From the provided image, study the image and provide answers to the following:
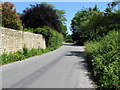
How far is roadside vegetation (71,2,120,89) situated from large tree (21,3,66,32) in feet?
31.3

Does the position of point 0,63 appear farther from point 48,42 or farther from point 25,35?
point 48,42

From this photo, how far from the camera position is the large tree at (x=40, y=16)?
2408cm

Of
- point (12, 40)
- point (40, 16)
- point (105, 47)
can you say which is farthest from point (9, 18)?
point (105, 47)

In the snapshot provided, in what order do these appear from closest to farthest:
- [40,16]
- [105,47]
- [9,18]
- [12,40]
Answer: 1. [105,47]
2. [12,40]
3. [9,18]
4. [40,16]

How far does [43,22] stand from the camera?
83.0ft

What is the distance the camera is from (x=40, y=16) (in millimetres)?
24594

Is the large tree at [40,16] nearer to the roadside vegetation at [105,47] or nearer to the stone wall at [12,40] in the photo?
the roadside vegetation at [105,47]

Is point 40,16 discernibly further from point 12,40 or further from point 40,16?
point 12,40

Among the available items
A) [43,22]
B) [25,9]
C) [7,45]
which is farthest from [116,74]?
[25,9]

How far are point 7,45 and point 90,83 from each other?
6780 mm

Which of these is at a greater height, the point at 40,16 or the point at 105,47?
the point at 40,16

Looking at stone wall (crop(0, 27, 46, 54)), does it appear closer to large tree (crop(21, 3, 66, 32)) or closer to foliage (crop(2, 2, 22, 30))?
foliage (crop(2, 2, 22, 30))

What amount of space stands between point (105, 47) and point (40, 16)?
19.8 metres

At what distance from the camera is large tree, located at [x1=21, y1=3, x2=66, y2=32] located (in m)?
24.1
